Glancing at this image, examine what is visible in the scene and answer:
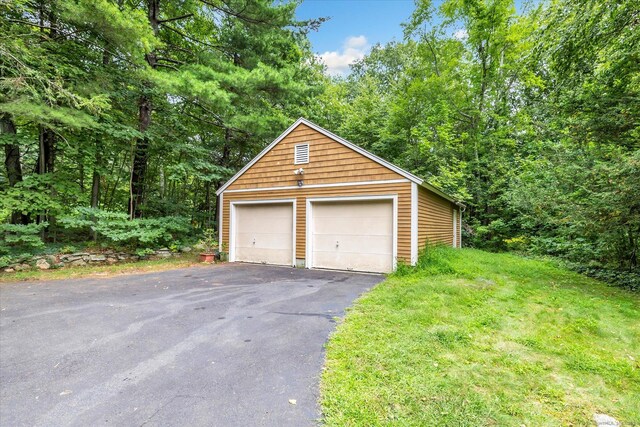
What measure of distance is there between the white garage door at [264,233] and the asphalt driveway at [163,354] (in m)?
3.31

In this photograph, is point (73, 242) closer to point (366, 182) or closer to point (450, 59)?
point (366, 182)

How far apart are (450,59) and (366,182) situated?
505 inches

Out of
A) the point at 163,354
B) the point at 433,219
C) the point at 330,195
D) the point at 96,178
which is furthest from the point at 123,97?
the point at 433,219

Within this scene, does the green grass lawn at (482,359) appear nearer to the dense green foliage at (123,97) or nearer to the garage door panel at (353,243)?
the garage door panel at (353,243)

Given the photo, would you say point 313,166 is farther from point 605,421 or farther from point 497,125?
point 497,125

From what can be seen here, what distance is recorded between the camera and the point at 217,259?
9961 mm

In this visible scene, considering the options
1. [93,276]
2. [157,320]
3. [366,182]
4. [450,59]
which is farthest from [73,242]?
[450,59]

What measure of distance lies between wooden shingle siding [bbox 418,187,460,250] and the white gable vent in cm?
340

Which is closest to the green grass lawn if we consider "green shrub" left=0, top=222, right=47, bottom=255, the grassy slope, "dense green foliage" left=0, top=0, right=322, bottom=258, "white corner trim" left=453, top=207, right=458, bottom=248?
the grassy slope

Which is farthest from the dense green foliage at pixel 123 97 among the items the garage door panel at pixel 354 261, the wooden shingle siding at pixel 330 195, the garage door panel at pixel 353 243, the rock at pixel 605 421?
the rock at pixel 605 421

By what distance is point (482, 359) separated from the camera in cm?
290

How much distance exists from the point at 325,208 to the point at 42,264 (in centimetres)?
776

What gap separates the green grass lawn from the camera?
2.13m

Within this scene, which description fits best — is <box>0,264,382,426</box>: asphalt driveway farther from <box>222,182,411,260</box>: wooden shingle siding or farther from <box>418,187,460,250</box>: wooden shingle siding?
<box>418,187,460,250</box>: wooden shingle siding
